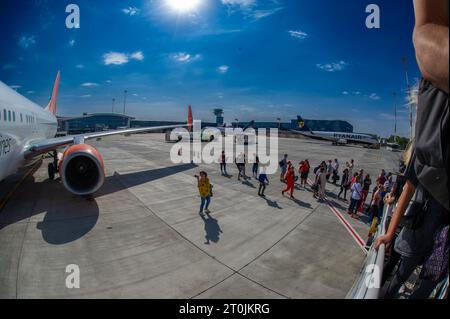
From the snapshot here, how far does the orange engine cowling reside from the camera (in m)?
7.53

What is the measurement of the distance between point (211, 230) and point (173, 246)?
1.31m

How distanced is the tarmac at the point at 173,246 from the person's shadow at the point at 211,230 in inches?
1.2

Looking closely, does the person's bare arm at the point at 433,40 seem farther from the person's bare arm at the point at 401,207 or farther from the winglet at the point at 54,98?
the winglet at the point at 54,98

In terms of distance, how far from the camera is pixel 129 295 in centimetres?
388

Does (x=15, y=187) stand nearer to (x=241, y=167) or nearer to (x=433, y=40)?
(x=241, y=167)

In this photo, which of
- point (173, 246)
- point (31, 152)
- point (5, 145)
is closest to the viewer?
point (173, 246)

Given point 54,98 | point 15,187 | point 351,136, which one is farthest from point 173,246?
point 351,136

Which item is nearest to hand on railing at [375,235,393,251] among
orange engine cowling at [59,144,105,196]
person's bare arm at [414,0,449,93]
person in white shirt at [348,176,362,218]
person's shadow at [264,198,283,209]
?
person's bare arm at [414,0,449,93]

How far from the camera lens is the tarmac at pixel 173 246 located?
4168 millimetres

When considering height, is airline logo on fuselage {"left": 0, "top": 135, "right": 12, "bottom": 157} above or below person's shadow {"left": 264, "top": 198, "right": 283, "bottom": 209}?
above

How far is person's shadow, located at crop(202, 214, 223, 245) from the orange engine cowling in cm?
388

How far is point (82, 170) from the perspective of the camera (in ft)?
27.5

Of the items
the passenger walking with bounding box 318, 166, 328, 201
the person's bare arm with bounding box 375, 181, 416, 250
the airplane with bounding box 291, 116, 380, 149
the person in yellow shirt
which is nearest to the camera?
the person's bare arm with bounding box 375, 181, 416, 250

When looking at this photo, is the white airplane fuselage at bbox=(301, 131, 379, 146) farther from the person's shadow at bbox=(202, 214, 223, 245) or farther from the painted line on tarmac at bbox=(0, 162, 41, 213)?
the painted line on tarmac at bbox=(0, 162, 41, 213)
